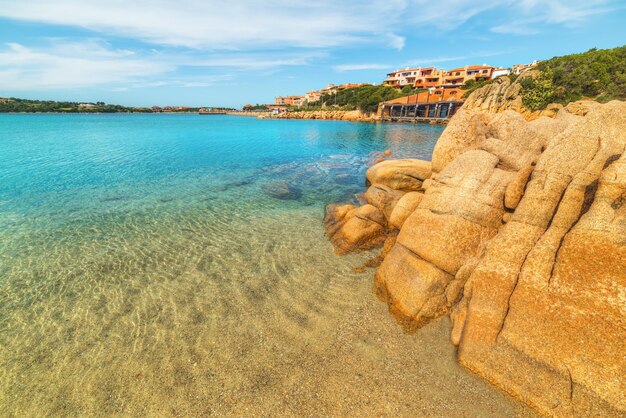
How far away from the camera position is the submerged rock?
1794 cm

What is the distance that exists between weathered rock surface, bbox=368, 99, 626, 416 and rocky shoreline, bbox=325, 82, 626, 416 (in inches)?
0.7

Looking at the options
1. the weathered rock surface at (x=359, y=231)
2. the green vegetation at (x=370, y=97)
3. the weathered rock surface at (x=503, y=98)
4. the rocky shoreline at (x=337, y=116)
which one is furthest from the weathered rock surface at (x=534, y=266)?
the green vegetation at (x=370, y=97)

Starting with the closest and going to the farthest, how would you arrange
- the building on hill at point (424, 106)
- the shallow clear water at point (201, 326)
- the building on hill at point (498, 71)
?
the shallow clear water at point (201, 326) → the building on hill at point (424, 106) → the building on hill at point (498, 71)

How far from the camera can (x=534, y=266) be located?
5.82 metres

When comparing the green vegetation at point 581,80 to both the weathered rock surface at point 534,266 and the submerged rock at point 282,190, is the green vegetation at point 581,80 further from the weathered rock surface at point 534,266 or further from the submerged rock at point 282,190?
the weathered rock surface at point 534,266

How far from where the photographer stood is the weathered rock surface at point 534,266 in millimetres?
4895

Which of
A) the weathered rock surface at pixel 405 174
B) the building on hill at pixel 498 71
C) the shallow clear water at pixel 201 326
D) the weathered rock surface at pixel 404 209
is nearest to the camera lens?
the shallow clear water at pixel 201 326

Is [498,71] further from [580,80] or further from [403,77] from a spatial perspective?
[580,80]

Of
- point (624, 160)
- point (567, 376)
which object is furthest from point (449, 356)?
point (624, 160)

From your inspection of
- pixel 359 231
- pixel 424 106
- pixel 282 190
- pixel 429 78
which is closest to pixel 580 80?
pixel 424 106

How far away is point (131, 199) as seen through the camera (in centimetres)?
1712

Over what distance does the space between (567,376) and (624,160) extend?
435 cm

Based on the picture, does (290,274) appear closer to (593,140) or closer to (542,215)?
(542,215)

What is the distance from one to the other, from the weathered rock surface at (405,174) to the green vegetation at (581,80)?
58712mm
